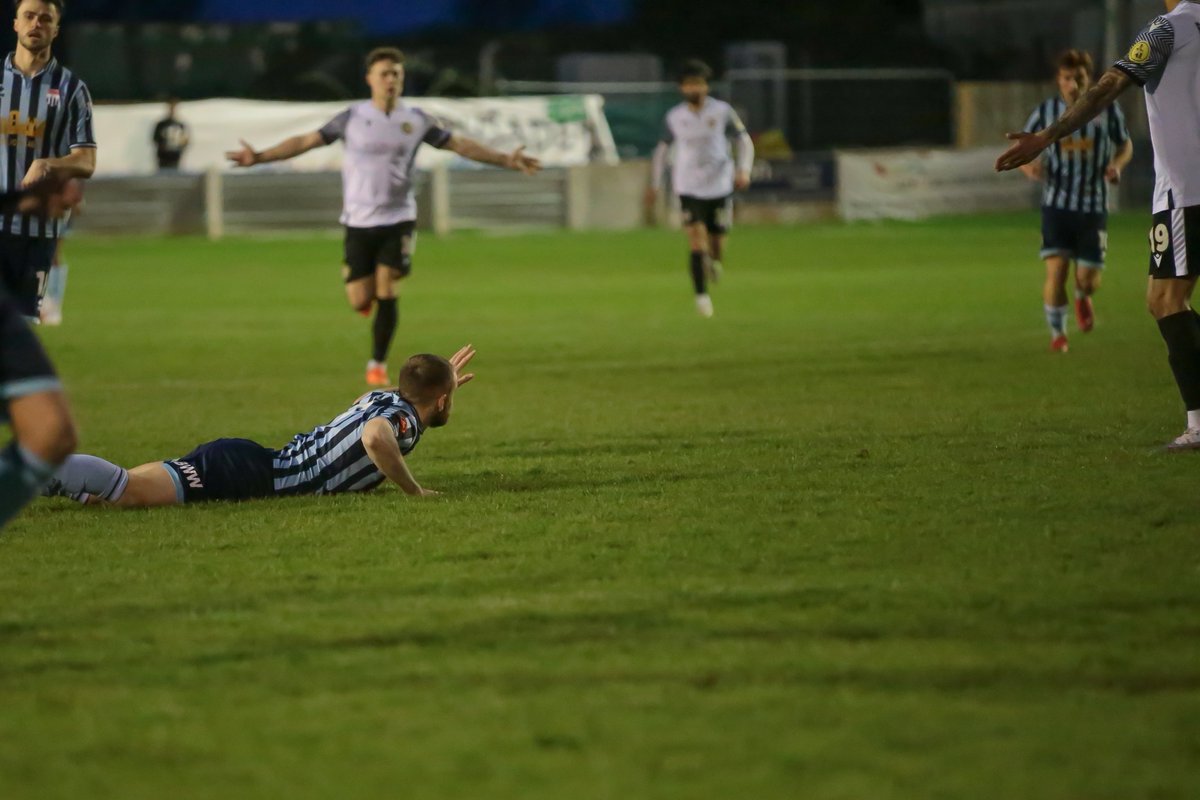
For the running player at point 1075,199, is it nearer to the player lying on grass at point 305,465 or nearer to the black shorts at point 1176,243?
the black shorts at point 1176,243

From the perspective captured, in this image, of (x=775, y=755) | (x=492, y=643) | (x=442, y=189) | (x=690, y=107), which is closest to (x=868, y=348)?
(x=690, y=107)

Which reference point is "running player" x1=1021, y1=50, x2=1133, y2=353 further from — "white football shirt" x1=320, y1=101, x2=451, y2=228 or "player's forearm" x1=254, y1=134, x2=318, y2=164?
"player's forearm" x1=254, y1=134, x2=318, y2=164

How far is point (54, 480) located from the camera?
22.5ft

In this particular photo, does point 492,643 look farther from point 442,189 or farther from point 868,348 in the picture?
point 442,189

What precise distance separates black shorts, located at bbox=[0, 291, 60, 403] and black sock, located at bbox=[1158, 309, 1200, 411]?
509 centimetres

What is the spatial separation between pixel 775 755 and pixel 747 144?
15.2 m

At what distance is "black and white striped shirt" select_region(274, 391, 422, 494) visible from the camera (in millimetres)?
7125

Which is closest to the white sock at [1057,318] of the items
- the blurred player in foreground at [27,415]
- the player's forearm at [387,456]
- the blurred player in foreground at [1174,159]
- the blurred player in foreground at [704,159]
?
the blurred player in foreground at [1174,159]

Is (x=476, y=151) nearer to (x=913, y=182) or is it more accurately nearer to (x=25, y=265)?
(x=25, y=265)

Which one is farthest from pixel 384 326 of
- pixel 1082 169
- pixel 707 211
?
pixel 707 211

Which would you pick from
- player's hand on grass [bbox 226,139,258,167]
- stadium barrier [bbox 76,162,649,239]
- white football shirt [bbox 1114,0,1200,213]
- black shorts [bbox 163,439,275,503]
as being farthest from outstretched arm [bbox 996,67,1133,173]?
stadium barrier [bbox 76,162,649,239]

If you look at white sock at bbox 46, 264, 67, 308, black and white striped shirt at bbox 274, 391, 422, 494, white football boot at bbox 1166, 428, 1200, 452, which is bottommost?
white football boot at bbox 1166, 428, 1200, 452

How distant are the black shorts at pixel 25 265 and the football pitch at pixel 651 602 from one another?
107 centimetres

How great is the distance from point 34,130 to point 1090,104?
4.57m
